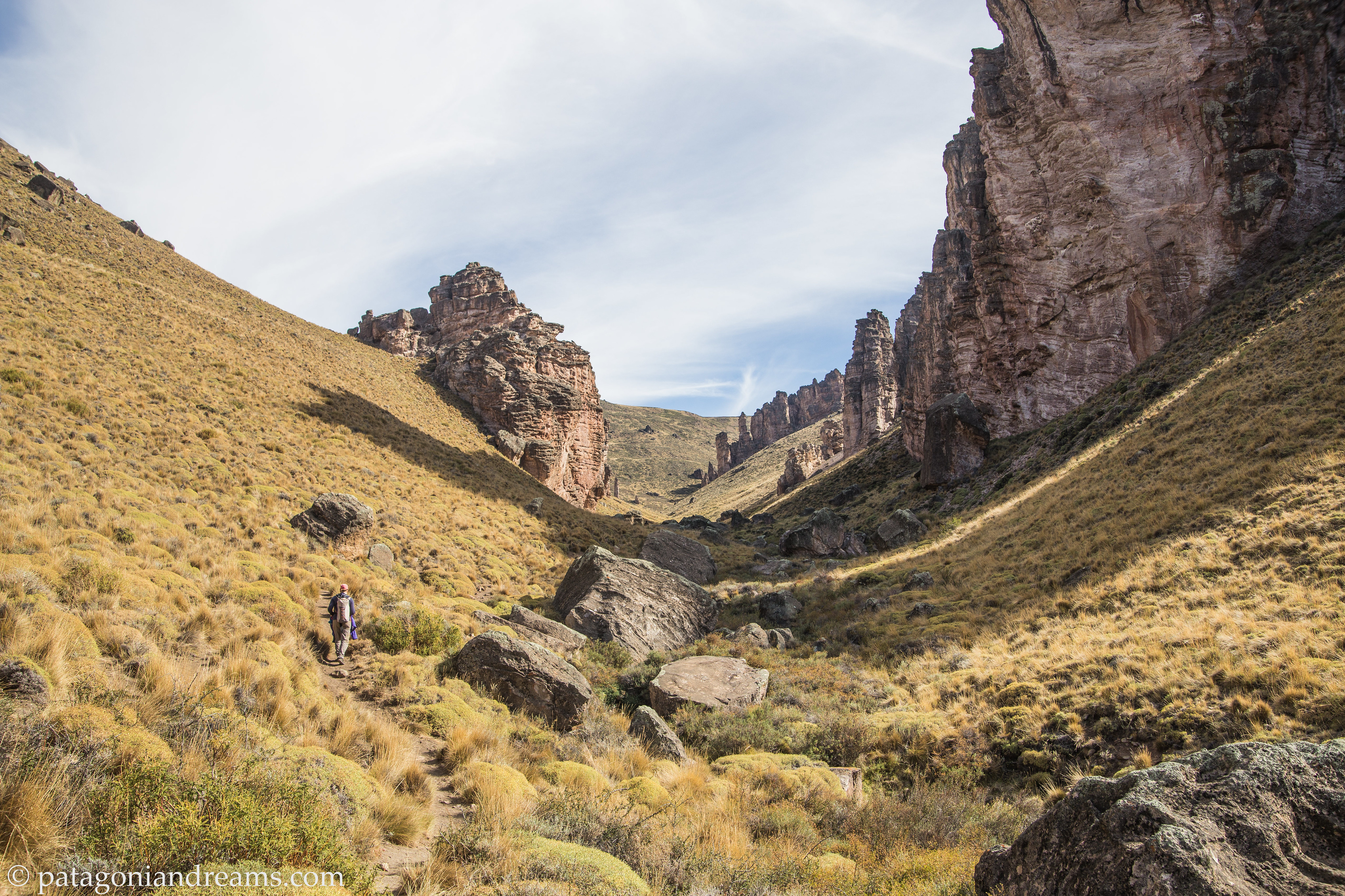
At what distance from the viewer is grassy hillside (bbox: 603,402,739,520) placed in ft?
410

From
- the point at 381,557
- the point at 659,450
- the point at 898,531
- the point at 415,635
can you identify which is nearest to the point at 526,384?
the point at 898,531

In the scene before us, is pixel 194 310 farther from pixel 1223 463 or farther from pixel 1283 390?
pixel 1283 390

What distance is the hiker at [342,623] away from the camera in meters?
10.2

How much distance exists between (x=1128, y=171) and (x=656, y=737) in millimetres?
43699

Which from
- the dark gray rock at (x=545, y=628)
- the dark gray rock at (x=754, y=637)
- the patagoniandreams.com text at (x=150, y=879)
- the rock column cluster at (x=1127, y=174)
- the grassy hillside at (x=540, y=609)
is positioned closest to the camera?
the patagoniandreams.com text at (x=150, y=879)

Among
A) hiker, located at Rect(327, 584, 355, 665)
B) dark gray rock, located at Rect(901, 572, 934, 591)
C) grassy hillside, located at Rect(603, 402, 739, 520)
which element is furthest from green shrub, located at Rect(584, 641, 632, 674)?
grassy hillside, located at Rect(603, 402, 739, 520)

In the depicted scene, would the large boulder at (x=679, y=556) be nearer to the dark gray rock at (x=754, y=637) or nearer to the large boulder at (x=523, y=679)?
the dark gray rock at (x=754, y=637)

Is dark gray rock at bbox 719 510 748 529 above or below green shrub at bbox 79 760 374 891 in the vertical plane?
above

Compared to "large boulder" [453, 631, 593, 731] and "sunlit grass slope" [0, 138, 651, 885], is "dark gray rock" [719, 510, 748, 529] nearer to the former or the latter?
"sunlit grass slope" [0, 138, 651, 885]

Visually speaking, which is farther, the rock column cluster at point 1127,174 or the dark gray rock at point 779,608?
the rock column cluster at point 1127,174

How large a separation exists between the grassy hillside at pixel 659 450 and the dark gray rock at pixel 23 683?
93623 millimetres

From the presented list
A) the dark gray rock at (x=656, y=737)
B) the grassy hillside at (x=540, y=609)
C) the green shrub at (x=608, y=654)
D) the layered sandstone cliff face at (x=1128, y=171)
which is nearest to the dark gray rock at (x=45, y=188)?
the grassy hillside at (x=540, y=609)

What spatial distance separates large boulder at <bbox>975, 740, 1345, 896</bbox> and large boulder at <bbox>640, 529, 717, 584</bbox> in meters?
22.8

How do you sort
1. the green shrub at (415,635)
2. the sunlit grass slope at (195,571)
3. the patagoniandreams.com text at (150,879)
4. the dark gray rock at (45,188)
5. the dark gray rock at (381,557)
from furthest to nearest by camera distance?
the dark gray rock at (45,188) < the dark gray rock at (381,557) < the green shrub at (415,635) < the sunlit grass slope at (195,571) < the patagoniandreams.com text at (150,879)
